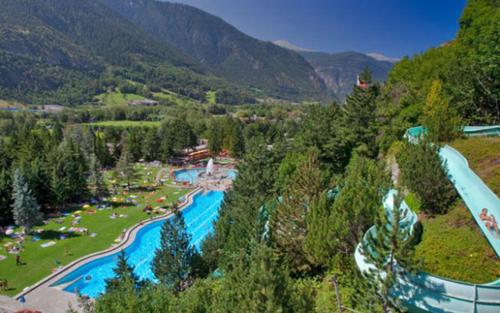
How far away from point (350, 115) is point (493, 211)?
20959mm

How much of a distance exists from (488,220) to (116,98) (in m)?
180

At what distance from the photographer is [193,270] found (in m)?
20.1

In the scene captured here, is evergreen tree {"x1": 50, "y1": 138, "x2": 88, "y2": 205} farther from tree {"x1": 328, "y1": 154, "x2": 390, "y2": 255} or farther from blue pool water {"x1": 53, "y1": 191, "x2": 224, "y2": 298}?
tree {"x1": 328, "y1": 154, "x2": 390, "y2": 255}

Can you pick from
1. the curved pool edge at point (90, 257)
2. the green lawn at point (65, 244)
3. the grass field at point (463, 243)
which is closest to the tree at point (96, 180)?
the green lawn at point (65, 244)

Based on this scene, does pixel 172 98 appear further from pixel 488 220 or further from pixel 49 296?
pixel 488 220

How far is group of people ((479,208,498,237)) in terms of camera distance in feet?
32.6

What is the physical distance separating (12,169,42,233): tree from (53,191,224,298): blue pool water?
339 inches

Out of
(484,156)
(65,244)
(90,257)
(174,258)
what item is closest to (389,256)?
(484,156)

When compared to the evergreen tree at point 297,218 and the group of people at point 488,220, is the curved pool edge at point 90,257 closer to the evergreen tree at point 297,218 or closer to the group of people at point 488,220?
the evergreen tree at point 297,218

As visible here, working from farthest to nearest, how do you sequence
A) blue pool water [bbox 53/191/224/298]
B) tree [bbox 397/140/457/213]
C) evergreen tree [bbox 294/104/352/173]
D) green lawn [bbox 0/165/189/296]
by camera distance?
1. evergreen tree [bbox 294/104/352/173]
2. blue pool water [bbox 53/191/224/298]
3. green lawn [bbox 0/165/189/296]
4. tree [bbox 397/140/457/213]

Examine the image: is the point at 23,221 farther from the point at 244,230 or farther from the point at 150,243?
the point at 244,230

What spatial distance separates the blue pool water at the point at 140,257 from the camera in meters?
25.5

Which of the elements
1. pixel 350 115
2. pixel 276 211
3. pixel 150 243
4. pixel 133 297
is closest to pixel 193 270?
pixel 276 211

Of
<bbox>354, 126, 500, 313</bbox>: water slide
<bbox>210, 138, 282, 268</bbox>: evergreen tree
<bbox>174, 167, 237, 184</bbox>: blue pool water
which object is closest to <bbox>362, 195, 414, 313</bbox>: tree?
<bbox>354, 126, 500, 313</bbox>: water slide
